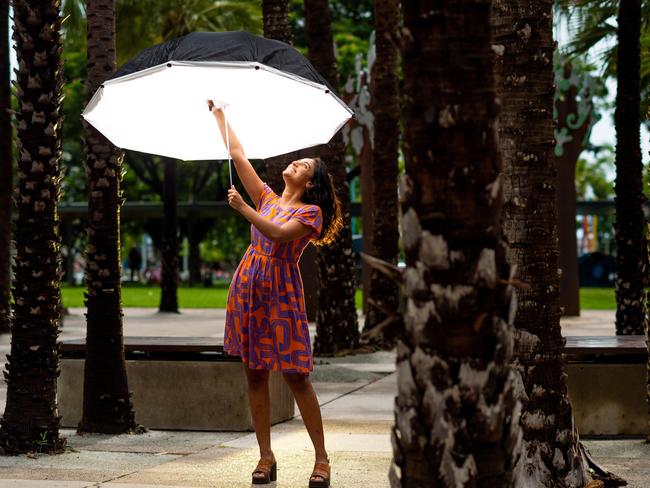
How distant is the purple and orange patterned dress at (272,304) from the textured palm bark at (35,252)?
60.7 inches

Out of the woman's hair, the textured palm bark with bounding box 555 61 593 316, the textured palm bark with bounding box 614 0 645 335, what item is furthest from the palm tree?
the textured palm bark with bounding box 555 61 593 316

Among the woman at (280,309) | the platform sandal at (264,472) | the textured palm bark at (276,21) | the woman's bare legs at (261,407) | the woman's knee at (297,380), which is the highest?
the textured palm bark at (276,21)

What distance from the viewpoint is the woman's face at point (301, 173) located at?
6332 mm

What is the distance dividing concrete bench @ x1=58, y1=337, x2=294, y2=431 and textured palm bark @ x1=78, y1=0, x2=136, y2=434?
368 millimetres

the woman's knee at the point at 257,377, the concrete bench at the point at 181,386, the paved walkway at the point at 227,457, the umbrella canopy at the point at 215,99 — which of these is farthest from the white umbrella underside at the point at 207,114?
the paved walkway at the point at 227,457

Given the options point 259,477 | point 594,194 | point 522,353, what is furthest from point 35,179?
point 594,194

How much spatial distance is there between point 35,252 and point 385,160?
29.5 ft

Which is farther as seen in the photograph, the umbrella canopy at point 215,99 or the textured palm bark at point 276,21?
the textured palm bark at point 276,21

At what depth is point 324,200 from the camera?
6402 mm

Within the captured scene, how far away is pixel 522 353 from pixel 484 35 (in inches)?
110

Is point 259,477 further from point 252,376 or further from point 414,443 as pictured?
point 414,443

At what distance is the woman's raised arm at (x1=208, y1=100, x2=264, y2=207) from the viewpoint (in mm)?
6531

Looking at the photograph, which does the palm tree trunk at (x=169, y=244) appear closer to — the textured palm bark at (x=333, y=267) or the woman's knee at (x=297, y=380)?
the textured palm bark at (x=333, y=267)

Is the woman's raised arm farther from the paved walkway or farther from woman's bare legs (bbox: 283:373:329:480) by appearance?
the paved walkway
